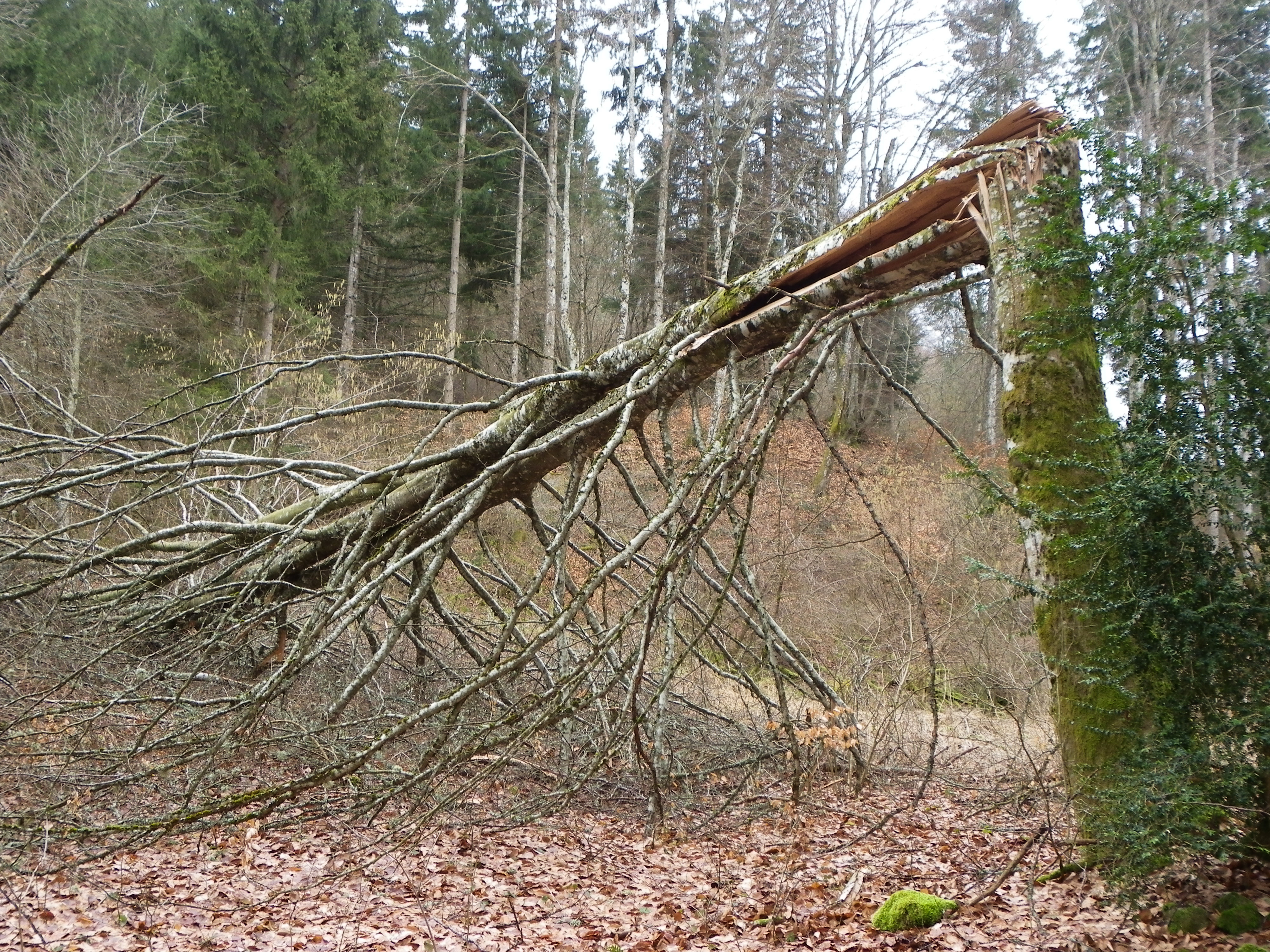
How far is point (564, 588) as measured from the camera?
4.77m

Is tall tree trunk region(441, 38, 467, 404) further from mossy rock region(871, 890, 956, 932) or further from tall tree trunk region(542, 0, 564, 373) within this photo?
mossy rock region(871, 890, 956, 932)

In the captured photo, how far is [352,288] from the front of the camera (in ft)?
65.3

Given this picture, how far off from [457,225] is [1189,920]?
66.4ft

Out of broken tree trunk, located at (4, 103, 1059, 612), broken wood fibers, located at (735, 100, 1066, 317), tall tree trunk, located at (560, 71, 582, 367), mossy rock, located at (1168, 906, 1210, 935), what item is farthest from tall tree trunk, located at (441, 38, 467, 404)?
mossy rock, located at (1168, 906, 1210, 935)

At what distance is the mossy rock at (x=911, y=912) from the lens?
3635 millimetres

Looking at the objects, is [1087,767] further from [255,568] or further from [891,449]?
[891,449]

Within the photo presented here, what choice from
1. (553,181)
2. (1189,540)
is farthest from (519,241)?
(1189,540)

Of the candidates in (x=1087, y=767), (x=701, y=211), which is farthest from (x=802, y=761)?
(x=701, y=211)

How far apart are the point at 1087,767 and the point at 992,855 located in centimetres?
184

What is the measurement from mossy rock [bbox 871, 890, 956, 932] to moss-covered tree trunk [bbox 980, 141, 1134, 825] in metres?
0.91

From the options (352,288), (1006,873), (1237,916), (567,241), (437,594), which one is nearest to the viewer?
(1237,916)

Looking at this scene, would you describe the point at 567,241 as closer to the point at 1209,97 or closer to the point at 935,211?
the point at 1209,97

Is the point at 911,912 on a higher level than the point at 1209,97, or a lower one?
lower

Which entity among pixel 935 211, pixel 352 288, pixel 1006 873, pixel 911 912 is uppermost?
pixel 352 288
